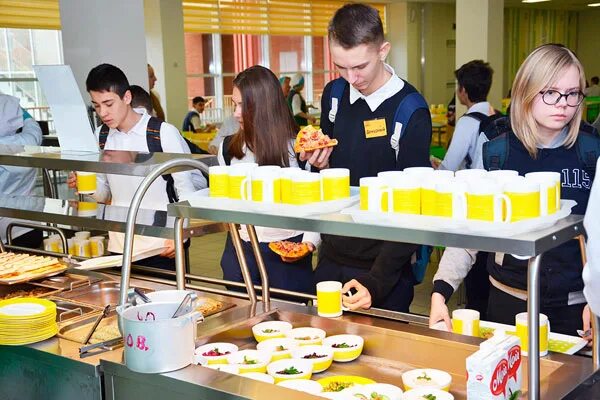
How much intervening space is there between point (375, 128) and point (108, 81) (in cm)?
146

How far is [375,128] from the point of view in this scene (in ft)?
8.71

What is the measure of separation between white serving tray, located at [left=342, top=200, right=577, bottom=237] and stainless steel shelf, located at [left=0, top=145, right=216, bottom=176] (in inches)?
35.0

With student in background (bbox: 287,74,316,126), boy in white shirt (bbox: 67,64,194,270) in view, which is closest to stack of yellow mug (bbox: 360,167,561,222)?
boy in white shirt (bbox: 67,64,194,270)

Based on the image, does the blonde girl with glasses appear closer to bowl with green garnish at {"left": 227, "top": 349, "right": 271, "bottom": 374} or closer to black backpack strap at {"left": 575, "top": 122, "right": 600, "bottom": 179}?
black backpack strap at {"left": 575, "top": 122, "right": 600, "bottom": 179}

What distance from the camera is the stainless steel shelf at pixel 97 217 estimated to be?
247 cm

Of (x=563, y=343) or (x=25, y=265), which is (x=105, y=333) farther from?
(x=563, y=343)

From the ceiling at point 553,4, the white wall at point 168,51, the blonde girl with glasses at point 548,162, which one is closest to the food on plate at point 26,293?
the blonde girl with glasses at point 548,162

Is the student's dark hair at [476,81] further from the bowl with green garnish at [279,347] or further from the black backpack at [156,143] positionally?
the bowl with green garnish at [279,347]

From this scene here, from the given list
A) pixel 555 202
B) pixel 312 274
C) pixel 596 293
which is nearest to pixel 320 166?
pixel 312 274

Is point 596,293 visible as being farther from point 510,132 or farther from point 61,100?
point 61,100

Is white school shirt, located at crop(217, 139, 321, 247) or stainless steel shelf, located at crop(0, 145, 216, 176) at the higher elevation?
stainless steel shelf, located at crop(0, 145, 216, 176)

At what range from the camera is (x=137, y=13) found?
213 inches

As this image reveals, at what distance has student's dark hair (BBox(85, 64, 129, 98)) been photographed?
11.3 feet

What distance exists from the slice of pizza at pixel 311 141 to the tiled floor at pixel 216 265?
9.66ft
